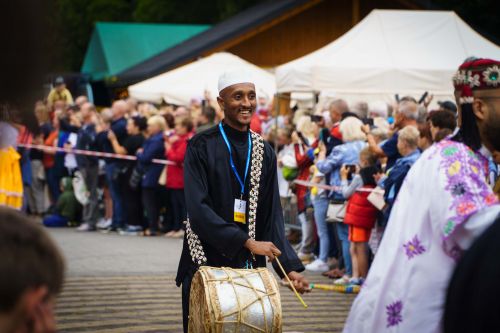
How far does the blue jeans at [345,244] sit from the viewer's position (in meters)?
11.8

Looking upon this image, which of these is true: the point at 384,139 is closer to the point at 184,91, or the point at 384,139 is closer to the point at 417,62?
the point at 417,62

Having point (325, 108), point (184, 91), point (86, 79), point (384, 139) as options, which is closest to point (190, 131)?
point (325, 108)

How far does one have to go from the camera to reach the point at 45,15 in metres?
1.86

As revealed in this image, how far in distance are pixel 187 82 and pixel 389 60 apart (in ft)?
30.0

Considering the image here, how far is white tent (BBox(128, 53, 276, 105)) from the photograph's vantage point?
23656 millimetres

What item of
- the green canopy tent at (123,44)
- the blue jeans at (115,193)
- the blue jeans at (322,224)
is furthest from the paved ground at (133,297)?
the green canopy tent at (123,44)

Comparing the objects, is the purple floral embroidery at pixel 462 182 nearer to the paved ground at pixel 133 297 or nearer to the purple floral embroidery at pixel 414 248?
the purple floral embroidery at pixel 414 248

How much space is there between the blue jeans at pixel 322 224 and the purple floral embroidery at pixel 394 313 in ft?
28.8

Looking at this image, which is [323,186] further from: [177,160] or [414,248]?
[414,248]

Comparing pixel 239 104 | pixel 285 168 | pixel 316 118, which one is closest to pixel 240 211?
pixel 239 104

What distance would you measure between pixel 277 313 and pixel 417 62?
10781 millimetres

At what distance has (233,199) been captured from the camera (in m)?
5.92

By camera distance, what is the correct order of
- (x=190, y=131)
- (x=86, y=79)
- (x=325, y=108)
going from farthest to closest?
(x=86, y=79)
(x=190, y=131)
(x=325, y=108)

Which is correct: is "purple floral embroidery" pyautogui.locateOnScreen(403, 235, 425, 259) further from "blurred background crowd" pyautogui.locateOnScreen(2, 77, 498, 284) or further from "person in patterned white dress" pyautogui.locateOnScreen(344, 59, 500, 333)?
"blurred background crowd" pyautogui.locateOnScreen(2, 77, 498, 284)
